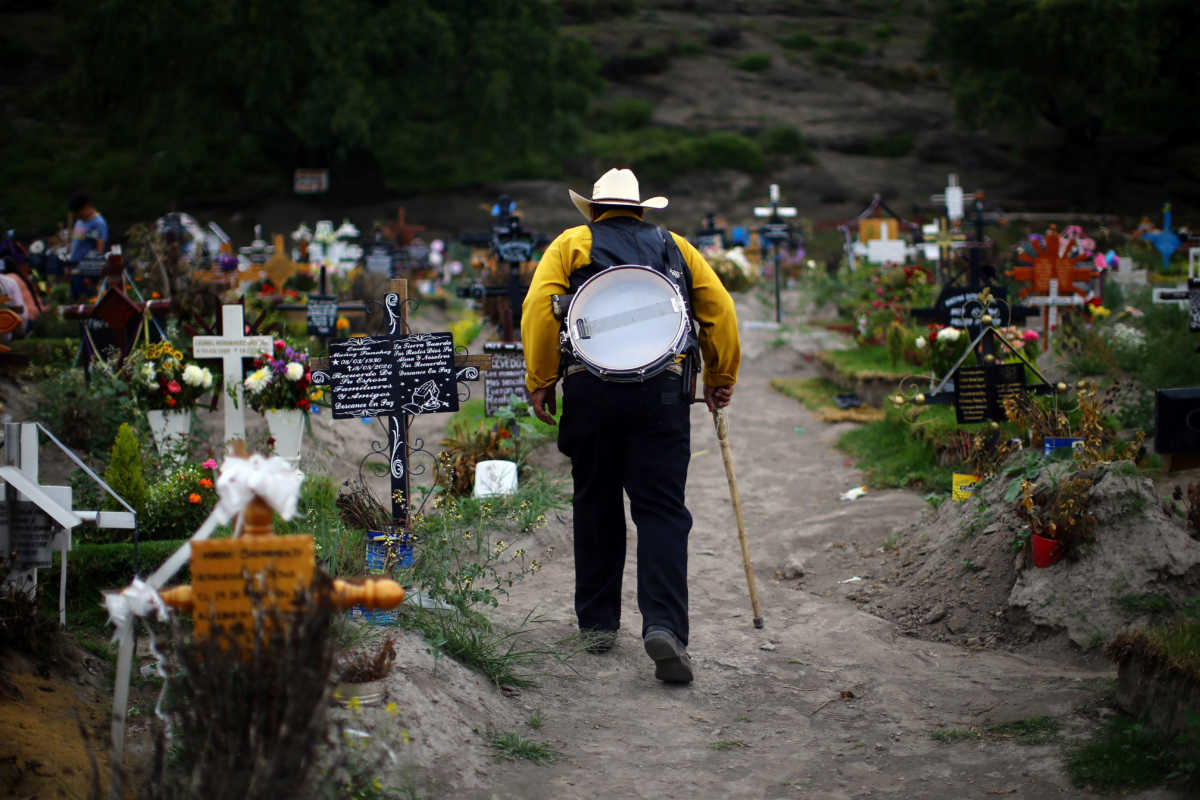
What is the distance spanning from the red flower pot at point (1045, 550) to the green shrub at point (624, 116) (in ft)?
119

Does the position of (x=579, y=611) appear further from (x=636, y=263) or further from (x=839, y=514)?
(x=839, y=514)

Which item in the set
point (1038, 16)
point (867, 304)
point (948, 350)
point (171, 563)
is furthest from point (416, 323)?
point (1038, 16)

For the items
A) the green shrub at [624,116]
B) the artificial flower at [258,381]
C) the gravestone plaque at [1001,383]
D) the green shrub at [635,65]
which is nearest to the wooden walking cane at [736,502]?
the gravestone plaque at [1001,383]

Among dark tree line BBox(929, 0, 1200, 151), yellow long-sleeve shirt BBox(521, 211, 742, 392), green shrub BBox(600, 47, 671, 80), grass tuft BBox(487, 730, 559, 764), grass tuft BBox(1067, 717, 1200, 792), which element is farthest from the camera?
green shrub BBox(600, 47, 671, 80)

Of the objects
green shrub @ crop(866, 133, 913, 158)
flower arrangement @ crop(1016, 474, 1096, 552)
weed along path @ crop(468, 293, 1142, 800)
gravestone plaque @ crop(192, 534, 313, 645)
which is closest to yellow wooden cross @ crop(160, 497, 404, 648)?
gravestone plaque @ crop(192, 534, 313, 645)

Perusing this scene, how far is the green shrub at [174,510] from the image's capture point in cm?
700

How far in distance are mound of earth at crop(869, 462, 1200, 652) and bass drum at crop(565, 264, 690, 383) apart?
2376mm

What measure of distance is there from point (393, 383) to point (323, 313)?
7377mm

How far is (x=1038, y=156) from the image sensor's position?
39812 millimetres

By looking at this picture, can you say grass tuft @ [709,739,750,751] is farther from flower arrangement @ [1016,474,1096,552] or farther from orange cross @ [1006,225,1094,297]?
orange cross @ [1006,225,1094,297]

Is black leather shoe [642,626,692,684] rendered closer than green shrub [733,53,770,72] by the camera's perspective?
Yes

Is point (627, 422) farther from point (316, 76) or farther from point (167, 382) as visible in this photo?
point (316, 76)

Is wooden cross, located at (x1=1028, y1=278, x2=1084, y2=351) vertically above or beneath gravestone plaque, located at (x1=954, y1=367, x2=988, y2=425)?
above

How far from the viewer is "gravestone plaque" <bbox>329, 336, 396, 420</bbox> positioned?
6.48m
